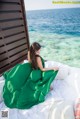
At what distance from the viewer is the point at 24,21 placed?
316 centimetres

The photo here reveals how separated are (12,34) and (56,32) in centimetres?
343

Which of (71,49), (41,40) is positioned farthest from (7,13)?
(41,40)

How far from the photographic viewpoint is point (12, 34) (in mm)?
2875

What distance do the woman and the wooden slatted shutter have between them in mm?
630

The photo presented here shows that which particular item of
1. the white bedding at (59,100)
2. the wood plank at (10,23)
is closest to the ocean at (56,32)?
the wood plank at (10,23)

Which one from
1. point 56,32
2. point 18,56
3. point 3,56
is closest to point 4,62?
point 3,56

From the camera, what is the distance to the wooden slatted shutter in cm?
263

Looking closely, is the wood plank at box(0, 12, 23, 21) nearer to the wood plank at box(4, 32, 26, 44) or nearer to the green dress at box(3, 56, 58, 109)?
the wood plank at box(4, 32, 26, 44)

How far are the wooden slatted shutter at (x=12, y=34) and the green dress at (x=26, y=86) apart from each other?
2.05ft

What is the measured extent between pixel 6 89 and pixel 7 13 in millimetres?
1249

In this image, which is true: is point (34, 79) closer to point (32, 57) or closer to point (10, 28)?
point (32, 57)

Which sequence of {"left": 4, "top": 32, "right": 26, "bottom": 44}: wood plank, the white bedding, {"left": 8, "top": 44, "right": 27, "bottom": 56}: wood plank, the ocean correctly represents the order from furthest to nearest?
the ocean, {"left": 8, "top": 44, "right": 27, "bottom": 56}: wood plank, {"left": 4, "top": 32, "right": 26, "bottom": 44}: wood plank, the white bedding

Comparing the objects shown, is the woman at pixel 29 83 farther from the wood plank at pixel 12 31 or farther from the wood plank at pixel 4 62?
the wood plank at pixel 12 31

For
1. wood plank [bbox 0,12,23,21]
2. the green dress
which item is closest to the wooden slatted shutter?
wood plank [bbox 0,12,23,21]
